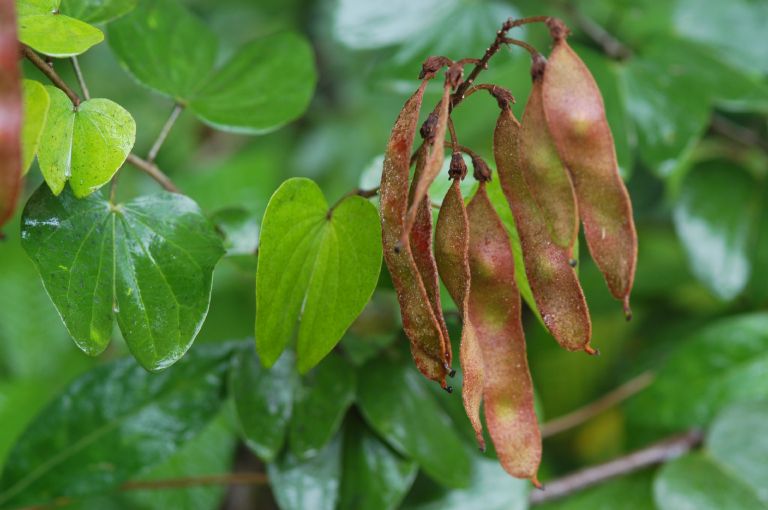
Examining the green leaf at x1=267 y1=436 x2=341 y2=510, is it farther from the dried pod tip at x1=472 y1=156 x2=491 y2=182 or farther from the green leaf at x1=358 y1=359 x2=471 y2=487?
the dried pod tip at x1=472 y1=156 x2=491 y2=182

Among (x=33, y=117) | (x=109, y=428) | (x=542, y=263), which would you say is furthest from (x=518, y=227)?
(x=109, y=428)

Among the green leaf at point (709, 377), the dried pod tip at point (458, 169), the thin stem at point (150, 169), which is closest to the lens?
the dried pod tip at point (458, 169)

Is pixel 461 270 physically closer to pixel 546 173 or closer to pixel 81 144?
pixel 546 173

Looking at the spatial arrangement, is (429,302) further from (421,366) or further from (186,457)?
(186,457)

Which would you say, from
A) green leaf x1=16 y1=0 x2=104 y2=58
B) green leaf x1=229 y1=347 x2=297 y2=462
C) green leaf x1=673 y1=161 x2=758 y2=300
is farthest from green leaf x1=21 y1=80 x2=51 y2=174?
green leaf x1=673 y1=161 x2=758 y2=300

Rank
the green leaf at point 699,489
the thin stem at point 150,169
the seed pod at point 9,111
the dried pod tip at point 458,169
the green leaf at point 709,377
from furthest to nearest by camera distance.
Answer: the green leaf at point 709,377 → the green leaf at point 699,489 → the thin stem at point 150,169 → the dried pod tip at point 458,169 → the seed pod at point 9,111

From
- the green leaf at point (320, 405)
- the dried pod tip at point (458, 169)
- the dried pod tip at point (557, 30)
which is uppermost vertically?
the dried pod tip at point (557, 30)

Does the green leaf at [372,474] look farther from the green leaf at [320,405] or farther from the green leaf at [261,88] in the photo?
the green leaf at [261,88]

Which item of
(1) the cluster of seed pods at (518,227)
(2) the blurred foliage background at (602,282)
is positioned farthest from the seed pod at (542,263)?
(2) the blurred foliage background at (602,282)

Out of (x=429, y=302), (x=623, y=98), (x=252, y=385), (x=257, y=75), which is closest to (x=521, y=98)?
(x=623, y=98)
